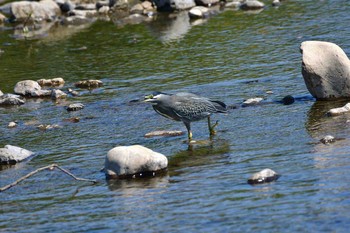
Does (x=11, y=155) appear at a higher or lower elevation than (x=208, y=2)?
higher

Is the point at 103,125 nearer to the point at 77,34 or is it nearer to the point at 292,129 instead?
the point at 292,129

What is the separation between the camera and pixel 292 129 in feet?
48.2

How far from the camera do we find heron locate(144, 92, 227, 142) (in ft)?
47.2

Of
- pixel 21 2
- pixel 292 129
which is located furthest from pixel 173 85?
pixel 21 2

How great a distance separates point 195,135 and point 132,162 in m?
2.72

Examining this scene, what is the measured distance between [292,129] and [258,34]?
980 cm

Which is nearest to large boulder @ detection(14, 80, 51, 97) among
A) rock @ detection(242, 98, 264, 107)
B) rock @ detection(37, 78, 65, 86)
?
rock @ detection(37, 78, 65, 86)

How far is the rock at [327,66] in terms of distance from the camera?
645 inches

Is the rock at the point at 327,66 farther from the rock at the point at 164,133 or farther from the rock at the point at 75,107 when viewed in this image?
the rock at the point at 75,107

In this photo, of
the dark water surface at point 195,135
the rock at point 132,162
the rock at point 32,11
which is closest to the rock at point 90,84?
the dark water surface at point 195,135

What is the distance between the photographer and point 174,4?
31.4 meters

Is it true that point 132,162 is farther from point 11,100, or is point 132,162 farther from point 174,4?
point 174,4

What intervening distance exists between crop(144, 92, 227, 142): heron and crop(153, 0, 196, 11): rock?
16656 mm

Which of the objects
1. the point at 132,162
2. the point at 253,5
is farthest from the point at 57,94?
the point at 253,5
